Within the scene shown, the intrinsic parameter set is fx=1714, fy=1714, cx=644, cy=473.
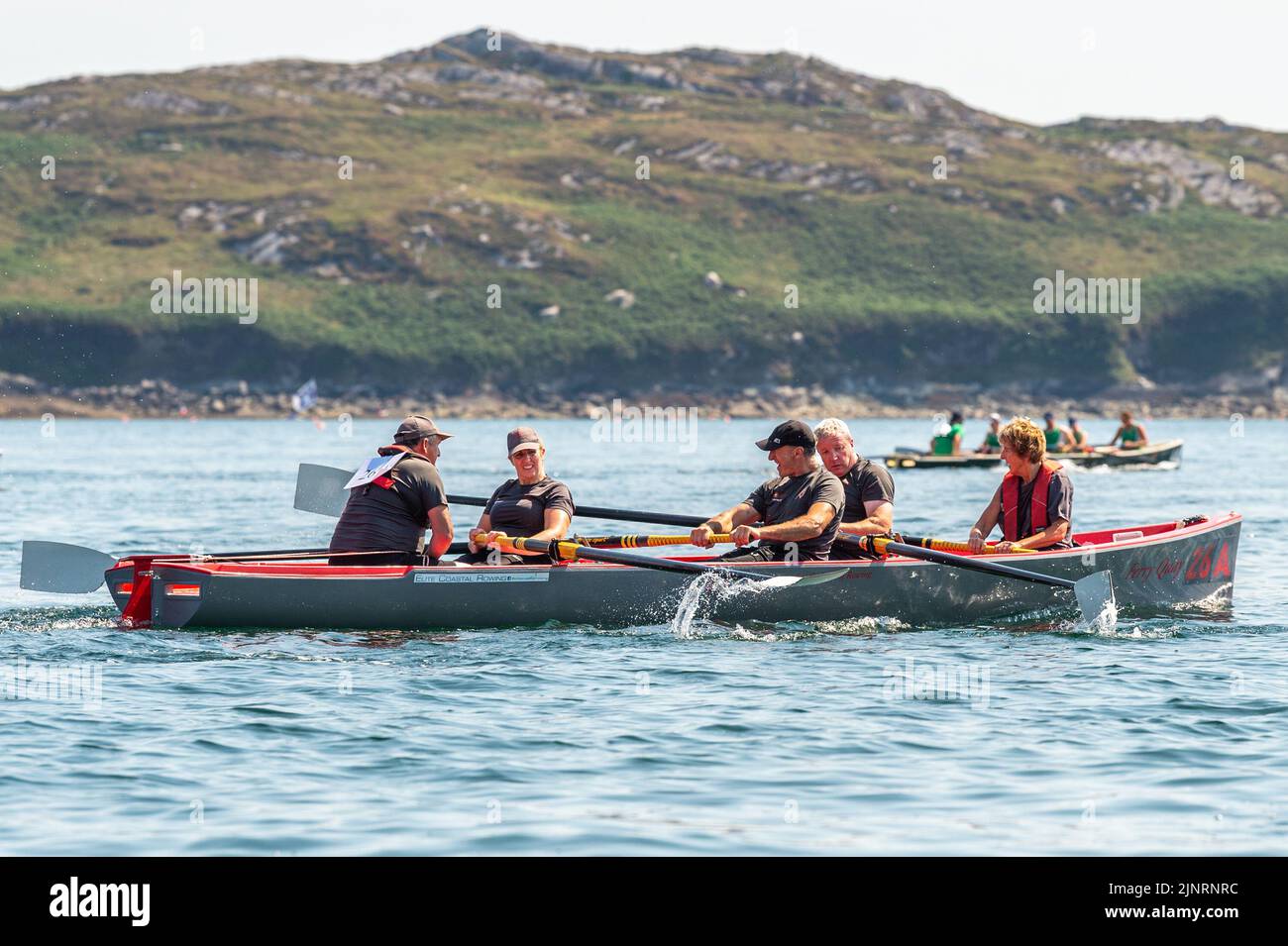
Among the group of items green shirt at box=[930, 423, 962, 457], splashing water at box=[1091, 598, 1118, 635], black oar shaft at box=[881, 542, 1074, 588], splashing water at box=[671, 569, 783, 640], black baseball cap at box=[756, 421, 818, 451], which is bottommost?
splashing water at box=[1091, 598, 1118, 635]

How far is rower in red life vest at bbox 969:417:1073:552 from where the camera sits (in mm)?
16516

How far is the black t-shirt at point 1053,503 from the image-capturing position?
17141mm

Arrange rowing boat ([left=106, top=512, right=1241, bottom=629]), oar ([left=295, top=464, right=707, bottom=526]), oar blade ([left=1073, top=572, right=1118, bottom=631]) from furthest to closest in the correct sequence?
oar ([left=295, top=464, right=707, bottom=526])
oar blade ([left=1073, top=572, right=1118, bottom=631])
rowing boat ([left=106, top=512, right=1241, bottom=629])

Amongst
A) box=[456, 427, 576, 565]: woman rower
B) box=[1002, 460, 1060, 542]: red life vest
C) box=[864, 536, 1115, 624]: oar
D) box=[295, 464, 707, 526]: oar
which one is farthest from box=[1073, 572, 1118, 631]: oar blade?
box=[456, 427, 576, 565]: woman rower

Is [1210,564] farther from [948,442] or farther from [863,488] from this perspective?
[948,442]

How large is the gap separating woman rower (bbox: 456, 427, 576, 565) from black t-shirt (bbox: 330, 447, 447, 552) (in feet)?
1.78

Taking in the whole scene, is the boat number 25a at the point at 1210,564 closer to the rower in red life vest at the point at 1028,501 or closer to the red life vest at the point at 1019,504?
the rower in red life vest at the point at 1028,501

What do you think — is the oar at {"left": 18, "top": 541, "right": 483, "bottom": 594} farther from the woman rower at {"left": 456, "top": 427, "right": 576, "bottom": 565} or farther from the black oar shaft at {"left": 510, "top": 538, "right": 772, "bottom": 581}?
the black oar shaft at {"left": 510, "top": 538, "right": 772, "bottom": 581}

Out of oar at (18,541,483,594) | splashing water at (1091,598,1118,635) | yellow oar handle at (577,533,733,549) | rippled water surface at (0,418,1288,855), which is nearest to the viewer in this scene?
rippled water surface at (0,418,1288,855)

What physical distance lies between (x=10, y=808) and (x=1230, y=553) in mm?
14236

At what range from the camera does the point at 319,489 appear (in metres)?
19.4

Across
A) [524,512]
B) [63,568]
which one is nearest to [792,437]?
[524,512]

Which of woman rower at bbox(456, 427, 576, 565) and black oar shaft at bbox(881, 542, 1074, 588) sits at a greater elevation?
woman rower at bbox(456, 427, 576, 565)

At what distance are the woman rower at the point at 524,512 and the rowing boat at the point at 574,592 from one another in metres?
0.36
